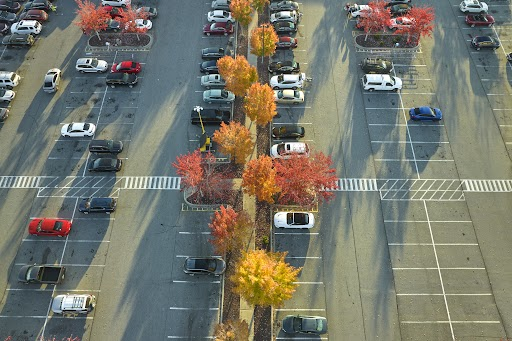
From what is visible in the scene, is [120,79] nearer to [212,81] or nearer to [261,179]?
[212,81]

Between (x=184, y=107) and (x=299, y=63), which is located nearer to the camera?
(x=184, y=107)

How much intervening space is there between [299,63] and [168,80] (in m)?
20.8

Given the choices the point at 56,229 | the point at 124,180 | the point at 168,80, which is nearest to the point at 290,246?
the point at 124,180

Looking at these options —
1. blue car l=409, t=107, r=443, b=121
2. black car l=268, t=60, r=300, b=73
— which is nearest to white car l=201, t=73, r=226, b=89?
black car l=268, t=60, r=300, b=73

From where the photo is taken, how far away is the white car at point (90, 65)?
6097cm

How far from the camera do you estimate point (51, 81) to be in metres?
59.0

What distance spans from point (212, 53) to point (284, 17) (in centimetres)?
1433

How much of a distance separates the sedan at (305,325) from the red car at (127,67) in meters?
42.7

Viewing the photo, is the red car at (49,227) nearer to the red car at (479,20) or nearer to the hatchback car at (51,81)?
the hatchback car at (51,81)

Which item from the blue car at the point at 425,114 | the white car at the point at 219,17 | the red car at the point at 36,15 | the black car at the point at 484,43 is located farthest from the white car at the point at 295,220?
the red car at the point at 36,15

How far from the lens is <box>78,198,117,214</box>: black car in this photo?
159 feet

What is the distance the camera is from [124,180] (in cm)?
5178

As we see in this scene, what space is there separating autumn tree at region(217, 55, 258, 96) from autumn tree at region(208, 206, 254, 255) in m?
18.9

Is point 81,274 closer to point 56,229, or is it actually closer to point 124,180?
point 56,229
